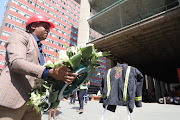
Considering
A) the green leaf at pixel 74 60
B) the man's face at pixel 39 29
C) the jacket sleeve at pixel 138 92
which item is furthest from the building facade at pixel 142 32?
the green leaf at pixel 74 60

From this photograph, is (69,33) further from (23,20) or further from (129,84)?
(129,84)

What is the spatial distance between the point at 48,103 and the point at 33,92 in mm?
185

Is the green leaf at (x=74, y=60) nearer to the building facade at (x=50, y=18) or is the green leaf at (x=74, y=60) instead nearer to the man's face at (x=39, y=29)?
the man's face at (x=39, y=29)

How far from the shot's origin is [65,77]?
917 mm

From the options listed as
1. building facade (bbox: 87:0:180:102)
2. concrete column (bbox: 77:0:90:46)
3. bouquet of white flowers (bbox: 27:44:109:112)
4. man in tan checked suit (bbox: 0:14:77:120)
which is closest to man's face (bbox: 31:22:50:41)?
man in tan checked suit (bbox: 0:14:77:120)

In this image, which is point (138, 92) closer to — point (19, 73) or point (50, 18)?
point (19, 73)

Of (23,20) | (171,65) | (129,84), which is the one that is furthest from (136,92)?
(23,20)

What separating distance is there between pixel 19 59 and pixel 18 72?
0.11m

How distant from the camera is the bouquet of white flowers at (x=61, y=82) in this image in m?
0.94

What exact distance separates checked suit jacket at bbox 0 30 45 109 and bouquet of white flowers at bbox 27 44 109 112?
9 centimetres

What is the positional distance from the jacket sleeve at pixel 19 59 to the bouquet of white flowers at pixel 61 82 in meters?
0.11

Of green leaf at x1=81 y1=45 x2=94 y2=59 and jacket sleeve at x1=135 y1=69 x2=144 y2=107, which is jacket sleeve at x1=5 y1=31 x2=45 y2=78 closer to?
green leaf at x1=81 y1=45 x2=94 y2=59

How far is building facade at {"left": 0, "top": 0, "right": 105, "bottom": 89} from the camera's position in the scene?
34.7m

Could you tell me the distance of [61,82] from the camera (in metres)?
1.00
